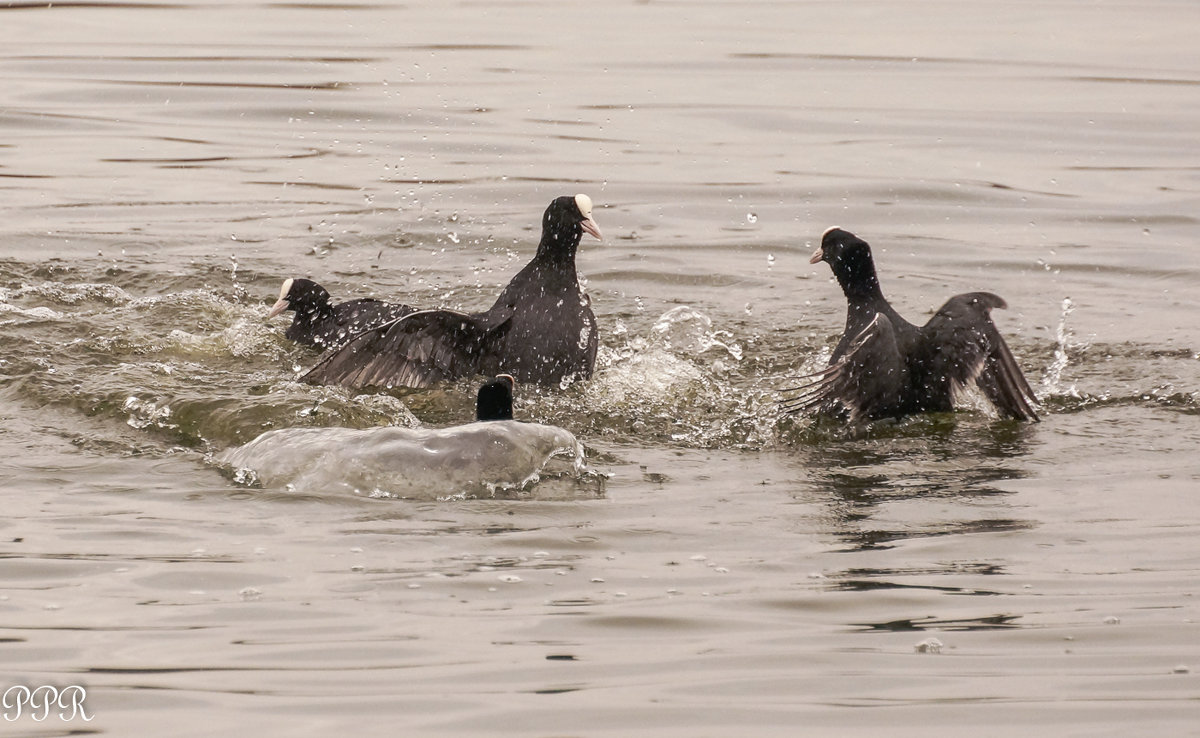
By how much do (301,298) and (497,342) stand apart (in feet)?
3.99

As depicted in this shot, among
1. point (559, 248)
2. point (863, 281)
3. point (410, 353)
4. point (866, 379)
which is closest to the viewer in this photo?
point (866, 379)

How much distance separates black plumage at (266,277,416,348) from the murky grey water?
0.17 m

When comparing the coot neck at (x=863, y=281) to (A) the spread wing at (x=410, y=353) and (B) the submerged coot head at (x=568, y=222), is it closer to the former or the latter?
(B) the submerged coot head at (x=568, y=222)

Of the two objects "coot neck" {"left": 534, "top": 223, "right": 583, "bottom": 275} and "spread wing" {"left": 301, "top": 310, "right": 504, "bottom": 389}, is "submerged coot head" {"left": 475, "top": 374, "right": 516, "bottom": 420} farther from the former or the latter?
"coot neck" {"left": 534, "top": 223, "right": 583, "bottom": 275}

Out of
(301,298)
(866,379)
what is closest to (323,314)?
(301,298)

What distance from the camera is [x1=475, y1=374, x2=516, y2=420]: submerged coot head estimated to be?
577 cm

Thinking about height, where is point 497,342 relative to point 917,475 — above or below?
above

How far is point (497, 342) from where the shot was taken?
23.6 feet

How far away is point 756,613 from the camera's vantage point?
14.4 feet

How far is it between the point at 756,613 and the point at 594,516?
86cm

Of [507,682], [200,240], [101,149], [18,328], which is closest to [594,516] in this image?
[507,682]

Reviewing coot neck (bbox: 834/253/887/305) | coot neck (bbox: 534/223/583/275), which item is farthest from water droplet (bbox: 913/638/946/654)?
coot neck (bbox: 534/223/583/275)

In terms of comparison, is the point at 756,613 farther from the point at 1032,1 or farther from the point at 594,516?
the point at 1032,1

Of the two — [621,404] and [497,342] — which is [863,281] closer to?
[621,404]
